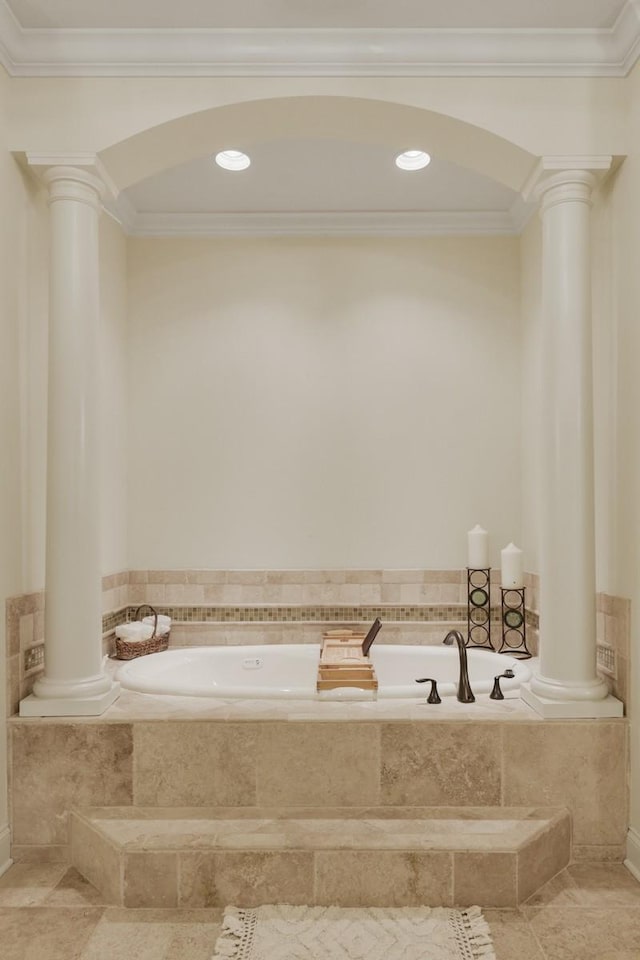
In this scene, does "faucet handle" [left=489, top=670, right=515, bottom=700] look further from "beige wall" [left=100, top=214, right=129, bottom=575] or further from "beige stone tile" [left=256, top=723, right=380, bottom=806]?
"beige wall" [left=100, top=214, right=129, bottom=575]

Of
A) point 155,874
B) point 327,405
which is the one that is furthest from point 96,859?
point 327,405

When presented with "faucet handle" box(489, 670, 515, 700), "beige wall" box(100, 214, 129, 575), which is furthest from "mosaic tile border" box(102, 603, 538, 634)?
"faucet handle" box(489, 670, 515, 700)

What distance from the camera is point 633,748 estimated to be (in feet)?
7.62

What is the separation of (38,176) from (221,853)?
2430 millimetres

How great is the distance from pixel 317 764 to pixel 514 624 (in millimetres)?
1469

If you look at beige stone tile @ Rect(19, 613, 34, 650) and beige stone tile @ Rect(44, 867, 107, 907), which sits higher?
beige stone tile @ Rect(19, 613, 34, 650)

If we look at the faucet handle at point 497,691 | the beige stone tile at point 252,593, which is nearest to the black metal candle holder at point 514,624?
the faucet handle at point 497,691

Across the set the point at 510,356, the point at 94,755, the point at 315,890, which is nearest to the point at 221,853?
the point at 315,890

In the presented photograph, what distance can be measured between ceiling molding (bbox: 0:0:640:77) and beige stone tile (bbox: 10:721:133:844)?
2307mm

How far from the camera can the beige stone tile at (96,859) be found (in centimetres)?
212

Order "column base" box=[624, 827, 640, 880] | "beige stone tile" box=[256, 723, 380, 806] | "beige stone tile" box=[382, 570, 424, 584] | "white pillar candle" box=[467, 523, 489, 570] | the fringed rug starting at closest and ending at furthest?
the fringed rug < "column base" box=[624, 827, 640, 880] < "beige stone tile" box=[256, 723, 380, 806] < "white pillar candle" box=[467, 523, 489, 570] < "beige stone tile" box=[382, 570, 424, 584]

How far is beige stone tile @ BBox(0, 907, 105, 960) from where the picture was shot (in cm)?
189

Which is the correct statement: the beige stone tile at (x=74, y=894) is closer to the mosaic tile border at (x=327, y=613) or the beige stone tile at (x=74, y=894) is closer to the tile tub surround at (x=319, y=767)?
the tile tub surround at (x=319, y=767)

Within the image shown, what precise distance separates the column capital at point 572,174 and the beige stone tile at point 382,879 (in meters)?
2.26
